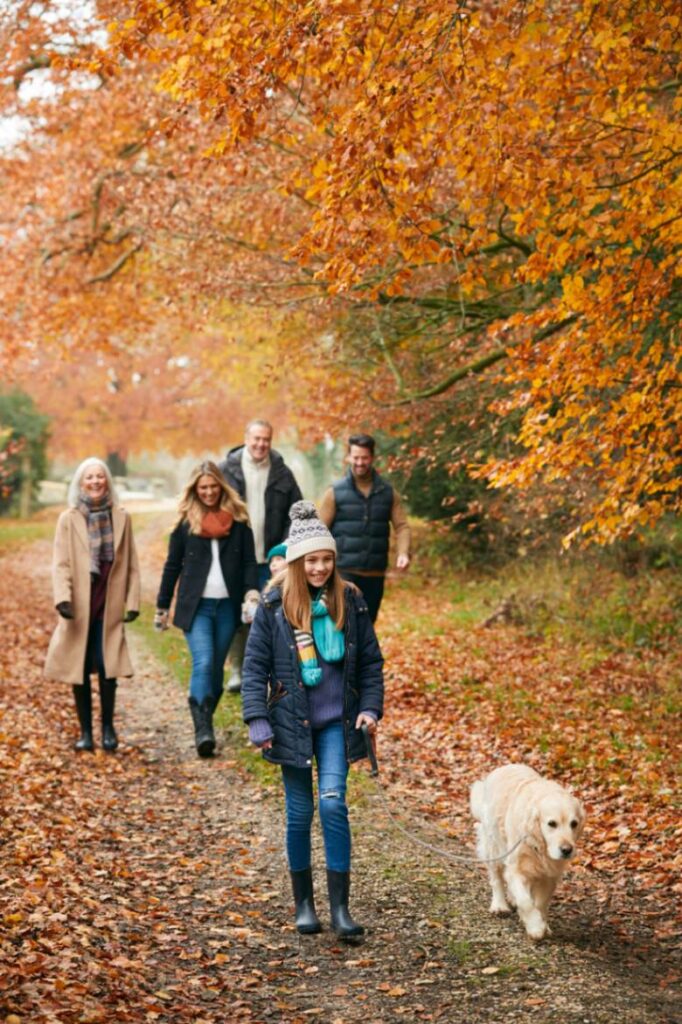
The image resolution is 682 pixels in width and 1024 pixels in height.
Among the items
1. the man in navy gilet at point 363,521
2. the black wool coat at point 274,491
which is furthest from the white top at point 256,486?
the man in navy gilet at point 363,521

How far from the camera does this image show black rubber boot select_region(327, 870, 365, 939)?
545cm

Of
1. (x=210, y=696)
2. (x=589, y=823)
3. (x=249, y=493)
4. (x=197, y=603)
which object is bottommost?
(x=589, y=823)

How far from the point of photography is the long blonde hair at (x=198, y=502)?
29.9 feet

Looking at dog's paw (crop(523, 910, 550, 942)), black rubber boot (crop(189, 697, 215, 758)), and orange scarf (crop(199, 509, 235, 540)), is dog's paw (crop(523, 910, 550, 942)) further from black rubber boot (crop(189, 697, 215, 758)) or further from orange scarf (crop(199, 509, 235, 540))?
orange scarf (crop(199, 509, 235, 540))

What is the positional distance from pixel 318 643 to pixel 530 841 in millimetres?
1352

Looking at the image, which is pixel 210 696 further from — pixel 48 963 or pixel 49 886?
pixel 48 963

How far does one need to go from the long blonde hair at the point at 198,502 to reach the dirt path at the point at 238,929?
198cm

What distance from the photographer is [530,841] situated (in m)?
5.40

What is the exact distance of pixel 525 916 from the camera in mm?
5434

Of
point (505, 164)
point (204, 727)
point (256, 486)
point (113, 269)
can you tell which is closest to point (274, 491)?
point (256, 486)

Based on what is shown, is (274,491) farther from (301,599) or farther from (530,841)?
(530,841)

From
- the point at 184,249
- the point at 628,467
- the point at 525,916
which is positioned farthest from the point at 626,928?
the point at 184,249

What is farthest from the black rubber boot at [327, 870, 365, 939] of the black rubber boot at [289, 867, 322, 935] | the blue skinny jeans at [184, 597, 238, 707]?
the blue skinny jeans at [184, 597, 238, 707]

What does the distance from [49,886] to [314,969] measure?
1.50 meters
